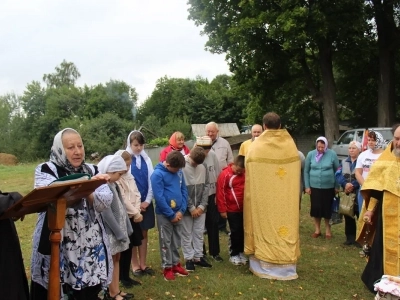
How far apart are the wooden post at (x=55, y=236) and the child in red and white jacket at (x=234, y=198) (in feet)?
10.7

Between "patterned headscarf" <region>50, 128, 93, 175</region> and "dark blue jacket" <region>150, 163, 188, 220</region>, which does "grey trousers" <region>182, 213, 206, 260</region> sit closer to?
"dark blue jacket" <region>150, 163, 188, 220</region>

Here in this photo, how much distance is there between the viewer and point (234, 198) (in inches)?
235

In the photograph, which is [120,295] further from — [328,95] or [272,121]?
[328,95]

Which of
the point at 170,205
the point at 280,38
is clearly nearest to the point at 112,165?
the point at 170,205

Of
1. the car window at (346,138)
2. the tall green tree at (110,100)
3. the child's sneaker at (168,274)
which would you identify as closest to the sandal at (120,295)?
the child's sneaker at (168,274)

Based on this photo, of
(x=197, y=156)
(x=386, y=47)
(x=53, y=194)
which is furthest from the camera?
(x=386, y=47)

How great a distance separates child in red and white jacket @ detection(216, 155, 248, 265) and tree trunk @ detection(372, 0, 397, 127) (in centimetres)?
1520

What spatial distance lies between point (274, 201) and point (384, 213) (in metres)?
1.26

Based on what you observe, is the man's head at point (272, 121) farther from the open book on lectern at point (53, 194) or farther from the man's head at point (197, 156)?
the open book on lectern at point (53, 194)

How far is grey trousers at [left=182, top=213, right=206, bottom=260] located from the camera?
5.73 m

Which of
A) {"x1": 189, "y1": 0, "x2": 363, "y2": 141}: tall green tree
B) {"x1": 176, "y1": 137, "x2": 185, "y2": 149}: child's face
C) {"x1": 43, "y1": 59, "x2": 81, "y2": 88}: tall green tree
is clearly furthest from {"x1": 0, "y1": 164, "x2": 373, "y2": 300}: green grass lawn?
{"x1": 43, "y1": 59, "x2": 81, "y2": 88}: tall green tree

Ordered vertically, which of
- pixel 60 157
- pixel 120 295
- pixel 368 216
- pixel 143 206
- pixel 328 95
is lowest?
pixel 120 295

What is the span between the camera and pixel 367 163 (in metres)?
6.64

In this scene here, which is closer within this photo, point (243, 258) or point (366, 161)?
point (243, 258)
